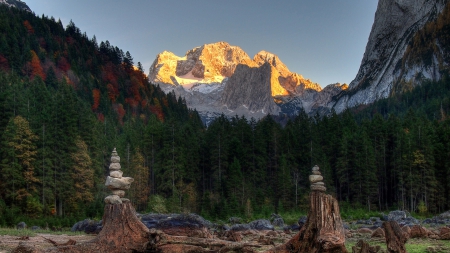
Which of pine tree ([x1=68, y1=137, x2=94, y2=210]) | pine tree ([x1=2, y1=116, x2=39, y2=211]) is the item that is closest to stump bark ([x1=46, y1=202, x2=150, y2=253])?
pine tree ([x1=2, y1=116, x2=39, y2=211])

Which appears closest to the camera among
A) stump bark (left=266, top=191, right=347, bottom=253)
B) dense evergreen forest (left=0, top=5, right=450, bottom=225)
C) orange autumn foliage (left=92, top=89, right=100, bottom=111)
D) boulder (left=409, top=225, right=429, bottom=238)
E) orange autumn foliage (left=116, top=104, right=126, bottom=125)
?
stump bark (left=266, top=191, right=347, bottom=253)

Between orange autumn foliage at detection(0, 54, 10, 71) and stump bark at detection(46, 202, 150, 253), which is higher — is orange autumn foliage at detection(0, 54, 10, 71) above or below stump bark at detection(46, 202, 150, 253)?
above

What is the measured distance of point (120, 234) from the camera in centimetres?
1153

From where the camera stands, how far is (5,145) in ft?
151

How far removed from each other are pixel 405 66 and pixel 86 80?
389 feet

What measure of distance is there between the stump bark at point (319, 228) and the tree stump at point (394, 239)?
153cm

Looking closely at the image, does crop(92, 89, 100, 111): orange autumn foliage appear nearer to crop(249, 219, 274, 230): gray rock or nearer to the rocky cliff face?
crop(249, 219, 274, 230): gray rock

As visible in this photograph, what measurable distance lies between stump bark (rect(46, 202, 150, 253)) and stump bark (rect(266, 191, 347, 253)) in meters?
3.65

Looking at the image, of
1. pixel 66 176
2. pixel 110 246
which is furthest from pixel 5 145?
pixel 110 246

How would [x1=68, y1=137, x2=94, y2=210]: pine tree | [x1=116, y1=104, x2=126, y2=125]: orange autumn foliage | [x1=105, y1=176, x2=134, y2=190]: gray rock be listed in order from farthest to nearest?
1. [x1=116, y1=104, x2=126, y2=125]: orange autumn foliage
2. [x1=68, y1=137, x2=94, y2=210]: pine tree
3. [x1=105, y1=176, x2=134, y2=190]: gray rock

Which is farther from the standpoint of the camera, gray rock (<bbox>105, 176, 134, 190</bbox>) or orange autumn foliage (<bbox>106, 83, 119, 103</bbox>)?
orange autumn foliage (<bbox>106, 83, 119, 103</bbox>)

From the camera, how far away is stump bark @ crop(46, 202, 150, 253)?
11234 millimetres

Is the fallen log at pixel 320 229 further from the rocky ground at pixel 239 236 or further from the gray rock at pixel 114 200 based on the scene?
the gray rock at pixel 114 200

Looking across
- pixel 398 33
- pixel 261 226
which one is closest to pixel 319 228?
pixel 261 226
